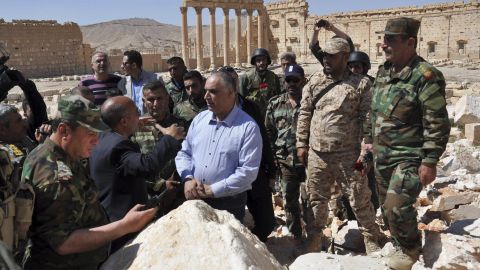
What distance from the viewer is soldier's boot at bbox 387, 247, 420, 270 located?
11.3ft

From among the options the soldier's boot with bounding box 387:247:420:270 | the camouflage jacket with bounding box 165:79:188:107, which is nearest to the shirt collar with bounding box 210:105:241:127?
the soldier's boot with bounding box 387:247:420:270

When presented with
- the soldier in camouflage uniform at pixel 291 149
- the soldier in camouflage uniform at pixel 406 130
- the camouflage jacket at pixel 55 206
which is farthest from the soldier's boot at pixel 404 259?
the camouflage jacket at pixel 55 206

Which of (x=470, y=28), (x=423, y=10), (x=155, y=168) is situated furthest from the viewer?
(x=423, y=10)

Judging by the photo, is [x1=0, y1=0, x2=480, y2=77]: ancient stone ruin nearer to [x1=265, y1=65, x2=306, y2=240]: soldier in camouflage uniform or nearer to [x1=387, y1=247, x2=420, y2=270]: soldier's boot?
[x1=265, y1=65, x2=306, y2=240]: soldier in camouflage uniform

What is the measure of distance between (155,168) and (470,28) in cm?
3663

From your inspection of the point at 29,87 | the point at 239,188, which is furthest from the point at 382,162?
the point at 29,87

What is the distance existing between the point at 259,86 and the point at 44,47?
3140cm

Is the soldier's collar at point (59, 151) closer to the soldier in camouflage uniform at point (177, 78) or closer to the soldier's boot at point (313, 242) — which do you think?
the soldier's boot at point (313, 242)

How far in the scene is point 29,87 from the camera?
14.9 feet

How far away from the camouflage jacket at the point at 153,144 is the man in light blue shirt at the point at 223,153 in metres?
0.39

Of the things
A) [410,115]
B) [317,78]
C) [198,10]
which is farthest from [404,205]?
[198,10]

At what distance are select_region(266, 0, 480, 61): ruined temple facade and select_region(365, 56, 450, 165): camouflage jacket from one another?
112ft

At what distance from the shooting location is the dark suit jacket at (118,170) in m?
3.00

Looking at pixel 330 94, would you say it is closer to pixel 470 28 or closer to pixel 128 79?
pixel 128 79
